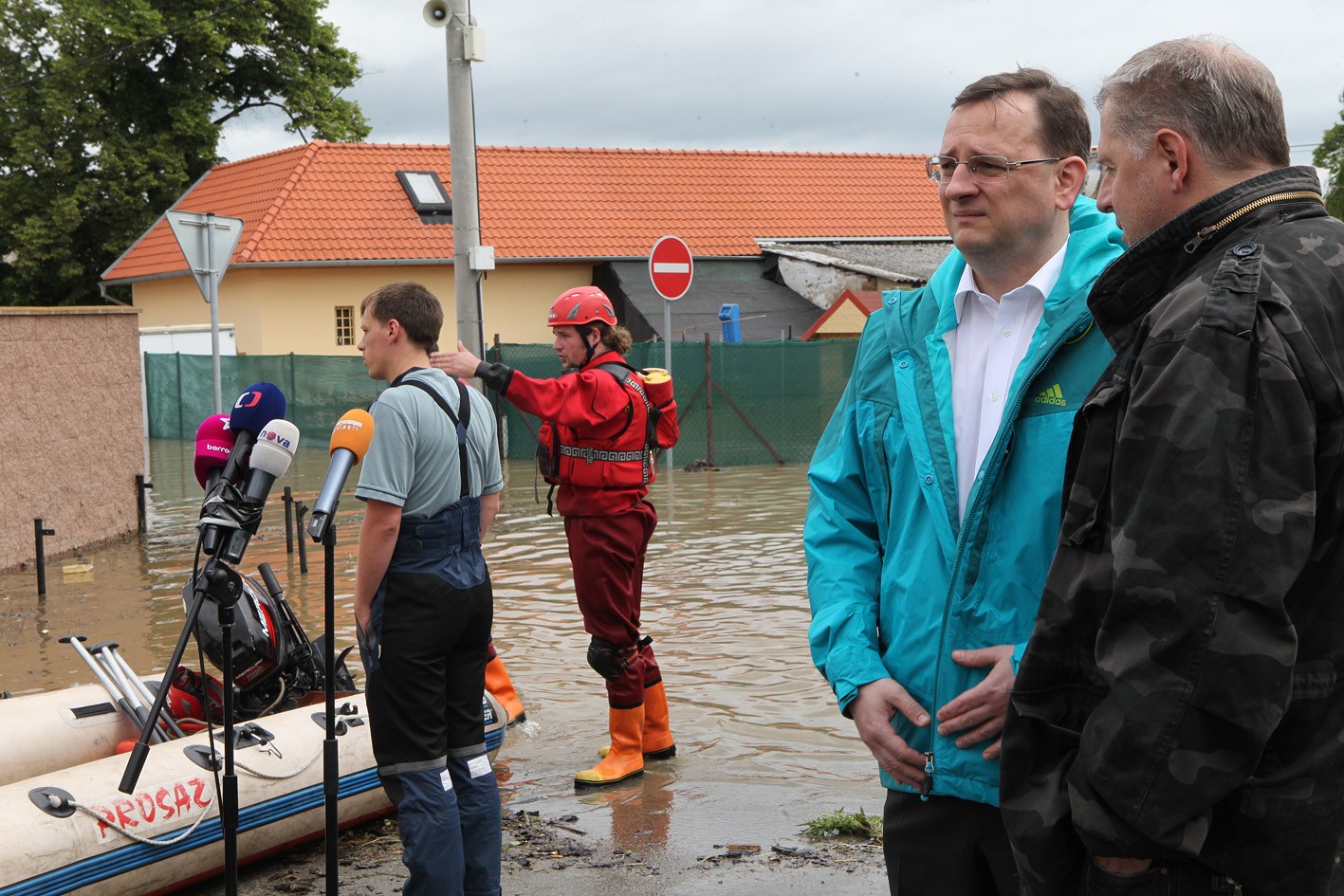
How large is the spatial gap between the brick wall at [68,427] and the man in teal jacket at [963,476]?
11.4 metres

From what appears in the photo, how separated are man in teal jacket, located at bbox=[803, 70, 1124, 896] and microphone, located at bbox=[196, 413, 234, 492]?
2135 millimetres

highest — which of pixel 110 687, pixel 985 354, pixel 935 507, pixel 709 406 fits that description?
pixel 985 354

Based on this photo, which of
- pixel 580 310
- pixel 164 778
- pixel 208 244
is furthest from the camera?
pixel 208 244

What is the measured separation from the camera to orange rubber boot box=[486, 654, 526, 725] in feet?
23.7

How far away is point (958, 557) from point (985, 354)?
0.47 m

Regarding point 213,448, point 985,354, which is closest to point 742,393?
point 213,448

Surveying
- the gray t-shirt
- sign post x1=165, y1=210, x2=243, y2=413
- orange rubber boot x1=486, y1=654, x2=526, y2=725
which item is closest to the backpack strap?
the gray t-shirt

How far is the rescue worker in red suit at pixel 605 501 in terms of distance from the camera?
636 centimetres

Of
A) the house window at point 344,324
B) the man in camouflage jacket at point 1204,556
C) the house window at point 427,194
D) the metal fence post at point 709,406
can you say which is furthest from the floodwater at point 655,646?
the house window at point 427,194

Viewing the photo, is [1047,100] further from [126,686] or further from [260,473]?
[126,686]

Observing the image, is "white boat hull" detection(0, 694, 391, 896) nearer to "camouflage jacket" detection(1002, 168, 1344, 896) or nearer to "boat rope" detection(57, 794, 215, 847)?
"boat rope" detection(57, 794, 215, 847)

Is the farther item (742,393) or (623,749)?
(742,393)

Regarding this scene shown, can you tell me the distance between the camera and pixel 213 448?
435cm

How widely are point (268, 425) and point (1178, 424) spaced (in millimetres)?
2861
